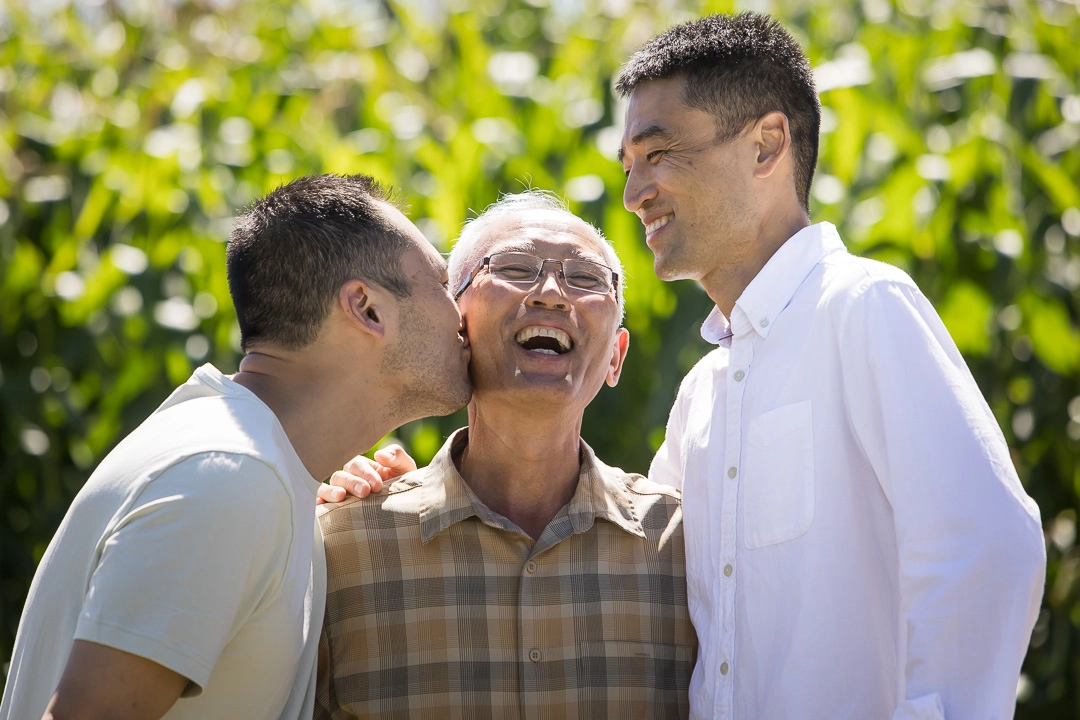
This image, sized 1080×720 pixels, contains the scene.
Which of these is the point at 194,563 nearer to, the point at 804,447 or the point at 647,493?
the point at 804,447

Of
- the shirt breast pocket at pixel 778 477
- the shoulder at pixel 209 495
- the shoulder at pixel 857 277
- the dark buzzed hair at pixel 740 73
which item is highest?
the dark buzzed hair at pixel 740 73

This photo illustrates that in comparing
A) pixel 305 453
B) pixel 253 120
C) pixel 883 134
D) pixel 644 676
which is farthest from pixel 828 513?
pixel 253 120

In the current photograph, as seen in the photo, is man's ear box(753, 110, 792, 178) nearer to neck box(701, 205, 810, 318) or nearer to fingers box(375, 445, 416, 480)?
neck box(701, 205, 810, 318)

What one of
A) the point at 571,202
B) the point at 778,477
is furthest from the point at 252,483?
the point at 571,202

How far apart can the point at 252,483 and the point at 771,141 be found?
56.6 inches

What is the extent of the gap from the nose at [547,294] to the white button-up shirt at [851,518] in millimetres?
463

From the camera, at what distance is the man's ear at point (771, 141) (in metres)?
2.44

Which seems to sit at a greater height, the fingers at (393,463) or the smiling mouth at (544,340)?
the smiling mouth at (544,340)

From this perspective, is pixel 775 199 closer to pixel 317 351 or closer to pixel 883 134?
pixel 317 351

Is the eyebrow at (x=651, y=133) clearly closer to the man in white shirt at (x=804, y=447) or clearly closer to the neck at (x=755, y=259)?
the man in white shirt at (x=804, y=447)

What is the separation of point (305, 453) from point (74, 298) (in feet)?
7.95

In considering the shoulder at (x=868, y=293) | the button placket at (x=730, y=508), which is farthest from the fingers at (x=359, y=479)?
A: the shoulder at (x=868, y=293)

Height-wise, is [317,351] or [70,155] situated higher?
[70,155]

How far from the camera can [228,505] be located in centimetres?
167
